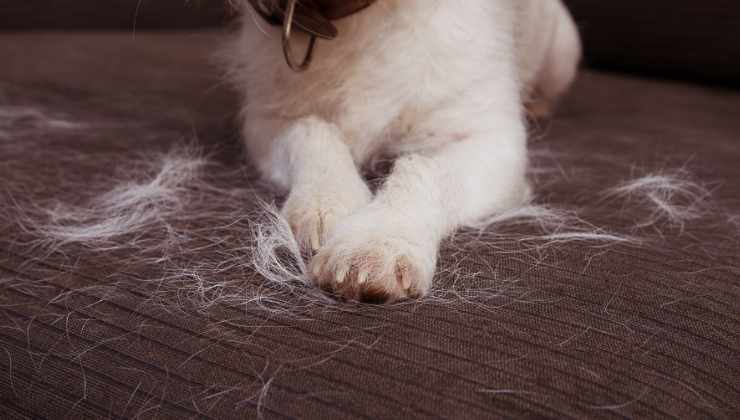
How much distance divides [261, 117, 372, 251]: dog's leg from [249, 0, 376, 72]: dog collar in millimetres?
89

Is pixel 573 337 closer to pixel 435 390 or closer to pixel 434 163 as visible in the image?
pixel 435 390

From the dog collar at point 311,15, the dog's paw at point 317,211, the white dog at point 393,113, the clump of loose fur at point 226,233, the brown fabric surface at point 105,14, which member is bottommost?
the brown fabric surface at point 105,14

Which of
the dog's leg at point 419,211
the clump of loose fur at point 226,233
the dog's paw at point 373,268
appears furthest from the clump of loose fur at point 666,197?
the dog's paw at point 373,268

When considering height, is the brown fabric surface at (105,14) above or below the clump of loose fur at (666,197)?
below

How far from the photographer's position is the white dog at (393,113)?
0.79m

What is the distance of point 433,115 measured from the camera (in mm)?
926

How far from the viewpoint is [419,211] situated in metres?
0.75

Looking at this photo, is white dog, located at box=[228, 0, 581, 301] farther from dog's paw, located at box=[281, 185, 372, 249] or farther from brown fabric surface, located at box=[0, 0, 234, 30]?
brown fabric surface, located at box=[0, 0, 234, 30]

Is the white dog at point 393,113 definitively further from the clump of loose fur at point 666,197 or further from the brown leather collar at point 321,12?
the clump of loose fur at point 666,197

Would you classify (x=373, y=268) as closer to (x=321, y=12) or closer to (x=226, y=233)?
(x=226, y=233)

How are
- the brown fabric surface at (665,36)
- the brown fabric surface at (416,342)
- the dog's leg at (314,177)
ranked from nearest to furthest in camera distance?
the brown fabric surface at (416,342) < the dog's leg at (314,177) < the brown fabric surface at (665,36)

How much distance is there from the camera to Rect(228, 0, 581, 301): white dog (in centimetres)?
79

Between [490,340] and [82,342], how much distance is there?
1.06ft

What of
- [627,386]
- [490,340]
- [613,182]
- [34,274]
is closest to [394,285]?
[490,340]
